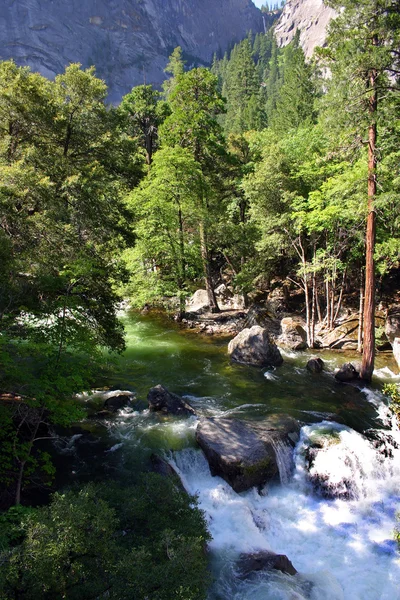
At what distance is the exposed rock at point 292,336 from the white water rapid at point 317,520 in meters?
7.93

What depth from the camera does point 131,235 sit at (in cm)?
1368

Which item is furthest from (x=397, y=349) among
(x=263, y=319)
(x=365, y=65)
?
(x=365, y=65)

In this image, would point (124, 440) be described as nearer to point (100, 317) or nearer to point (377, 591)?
point (100, 317)

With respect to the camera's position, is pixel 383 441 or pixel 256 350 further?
pixel 256 350

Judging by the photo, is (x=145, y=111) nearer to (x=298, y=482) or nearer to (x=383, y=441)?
(x=383, y=441)

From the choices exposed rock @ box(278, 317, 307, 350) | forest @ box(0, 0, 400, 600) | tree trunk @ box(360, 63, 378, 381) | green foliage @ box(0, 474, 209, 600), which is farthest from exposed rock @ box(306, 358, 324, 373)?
green foliage @ box(0, 474, 209, 600)

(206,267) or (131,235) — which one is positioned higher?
(131,235)

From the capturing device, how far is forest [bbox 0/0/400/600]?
466cm

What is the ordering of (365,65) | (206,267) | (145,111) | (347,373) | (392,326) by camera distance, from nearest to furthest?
(365,65) < (347,373) < (392,326) < (206,267) < (145,111)

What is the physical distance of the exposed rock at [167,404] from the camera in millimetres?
11940

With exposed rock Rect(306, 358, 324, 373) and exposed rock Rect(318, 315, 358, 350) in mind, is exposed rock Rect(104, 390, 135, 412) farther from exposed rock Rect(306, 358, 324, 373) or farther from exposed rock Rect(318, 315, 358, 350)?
exposed rock Rect(318, 315, 358, 350)

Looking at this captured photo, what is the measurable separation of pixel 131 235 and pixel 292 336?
1044 centimetres

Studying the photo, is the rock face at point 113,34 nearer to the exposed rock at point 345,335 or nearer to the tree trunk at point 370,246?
the exposed rock at point 345,335

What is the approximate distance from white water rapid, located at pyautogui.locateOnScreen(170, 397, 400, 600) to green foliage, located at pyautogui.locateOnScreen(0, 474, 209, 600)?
280 centimetres
